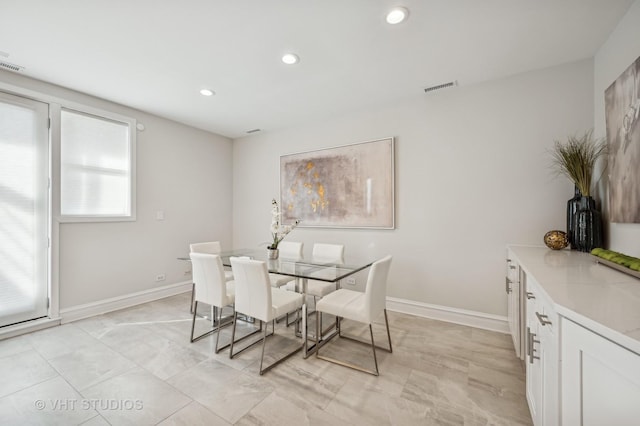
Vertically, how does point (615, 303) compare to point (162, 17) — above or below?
below

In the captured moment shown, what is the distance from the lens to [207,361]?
232cm

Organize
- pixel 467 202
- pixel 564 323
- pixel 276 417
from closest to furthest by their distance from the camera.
Answer: pixel 564 323 < pixel 276 417 < pixel 467 202

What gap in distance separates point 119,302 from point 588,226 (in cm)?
514

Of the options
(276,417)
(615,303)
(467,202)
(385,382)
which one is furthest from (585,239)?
(276,417)

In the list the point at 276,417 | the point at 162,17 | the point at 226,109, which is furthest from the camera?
the point at 226,109

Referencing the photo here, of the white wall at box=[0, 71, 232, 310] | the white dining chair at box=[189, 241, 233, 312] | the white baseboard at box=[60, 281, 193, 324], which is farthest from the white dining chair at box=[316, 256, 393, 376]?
the white wall at box=[0, 71, 232, 310]

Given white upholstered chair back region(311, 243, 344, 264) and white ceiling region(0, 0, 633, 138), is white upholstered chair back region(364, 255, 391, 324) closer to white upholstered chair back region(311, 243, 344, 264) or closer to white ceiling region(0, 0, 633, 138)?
white upholstered chair back region(311, 243, 344, 264)

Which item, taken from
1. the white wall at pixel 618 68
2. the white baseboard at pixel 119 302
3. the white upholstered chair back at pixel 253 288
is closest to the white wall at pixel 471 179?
the white wall at pixel 618 68

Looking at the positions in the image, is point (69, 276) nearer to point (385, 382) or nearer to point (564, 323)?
point (385, 382)

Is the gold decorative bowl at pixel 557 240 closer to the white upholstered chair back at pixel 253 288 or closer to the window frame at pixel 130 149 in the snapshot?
the white upholstered chair back at pixel 253 288

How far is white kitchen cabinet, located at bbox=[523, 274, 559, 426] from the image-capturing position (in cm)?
108

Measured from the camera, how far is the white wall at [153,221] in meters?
3.23

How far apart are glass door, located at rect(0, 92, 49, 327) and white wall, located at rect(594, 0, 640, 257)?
5287mm

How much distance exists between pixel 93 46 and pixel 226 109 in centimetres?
157
